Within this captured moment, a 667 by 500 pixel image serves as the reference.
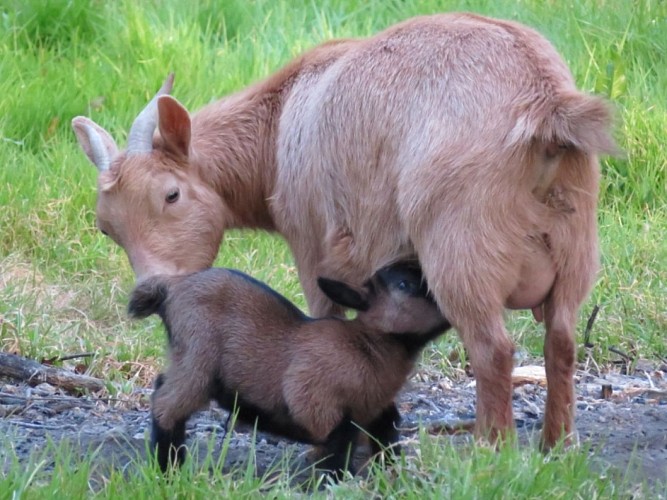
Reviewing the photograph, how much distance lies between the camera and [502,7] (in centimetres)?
889

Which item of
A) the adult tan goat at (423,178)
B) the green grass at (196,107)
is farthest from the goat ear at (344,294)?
the green grass at (196,107)

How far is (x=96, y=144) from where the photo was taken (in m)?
5.44

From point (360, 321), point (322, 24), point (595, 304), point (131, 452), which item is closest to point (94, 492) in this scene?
point (131, 452)

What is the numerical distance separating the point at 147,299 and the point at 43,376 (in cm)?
118

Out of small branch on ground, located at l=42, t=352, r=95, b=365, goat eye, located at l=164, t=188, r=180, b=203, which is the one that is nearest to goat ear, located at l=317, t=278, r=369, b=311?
goat eye, located at l=164, t=188, r=180, b=203

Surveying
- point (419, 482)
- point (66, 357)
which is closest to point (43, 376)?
point (66, 357)

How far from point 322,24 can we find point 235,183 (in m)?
3.52

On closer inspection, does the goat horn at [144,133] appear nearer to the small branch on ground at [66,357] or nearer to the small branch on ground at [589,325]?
the small branch on ground at [66,357]

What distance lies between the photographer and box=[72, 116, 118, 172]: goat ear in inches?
213

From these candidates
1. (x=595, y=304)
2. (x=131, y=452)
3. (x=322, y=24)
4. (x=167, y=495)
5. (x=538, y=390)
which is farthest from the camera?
(x=322, y=24)

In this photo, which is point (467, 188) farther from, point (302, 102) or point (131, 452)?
point (131, 452)

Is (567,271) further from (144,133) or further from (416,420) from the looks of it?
(144,133)

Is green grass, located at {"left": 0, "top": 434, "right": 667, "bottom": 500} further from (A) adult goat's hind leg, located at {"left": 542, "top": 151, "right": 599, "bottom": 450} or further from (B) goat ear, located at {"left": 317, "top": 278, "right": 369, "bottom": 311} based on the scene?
(B) goat ear, located at {"left": 317, "top": 278, "right": 369, "bottom": 311}

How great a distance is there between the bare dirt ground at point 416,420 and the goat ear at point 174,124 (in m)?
1.12
